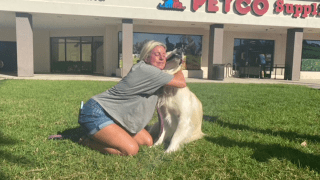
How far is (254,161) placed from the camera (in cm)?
329

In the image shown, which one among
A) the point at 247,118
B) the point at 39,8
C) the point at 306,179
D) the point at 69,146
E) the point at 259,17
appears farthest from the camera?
the point at 259,17

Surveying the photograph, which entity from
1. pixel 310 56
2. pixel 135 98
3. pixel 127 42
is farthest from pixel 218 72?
pixel 135 98

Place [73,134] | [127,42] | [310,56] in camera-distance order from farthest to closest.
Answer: [310,56] < [127,42] < [73,134]

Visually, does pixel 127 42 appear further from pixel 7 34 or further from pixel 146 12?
pixel 7 34

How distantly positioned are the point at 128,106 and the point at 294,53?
1912cm

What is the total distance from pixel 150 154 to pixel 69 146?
1.16 metres

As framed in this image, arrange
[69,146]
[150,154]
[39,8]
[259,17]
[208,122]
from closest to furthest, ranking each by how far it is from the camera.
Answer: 1. [150,154]
2. [69,146]
3. [208,122]
4. [39,8]
5. [259,17]

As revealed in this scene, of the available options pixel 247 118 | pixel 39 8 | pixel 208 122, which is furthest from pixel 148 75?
pixel 39 8

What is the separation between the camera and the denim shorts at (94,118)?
132 inches

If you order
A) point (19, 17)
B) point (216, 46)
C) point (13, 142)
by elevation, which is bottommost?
point (13, 142)

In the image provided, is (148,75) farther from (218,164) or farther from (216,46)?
(216,46)

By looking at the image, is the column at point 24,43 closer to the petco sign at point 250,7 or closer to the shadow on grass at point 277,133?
the petco sign at point 250,7

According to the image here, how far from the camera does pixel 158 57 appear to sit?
345 cm

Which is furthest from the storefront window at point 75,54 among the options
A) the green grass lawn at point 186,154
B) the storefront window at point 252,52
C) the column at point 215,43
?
the green grass lawn at point 186,154
